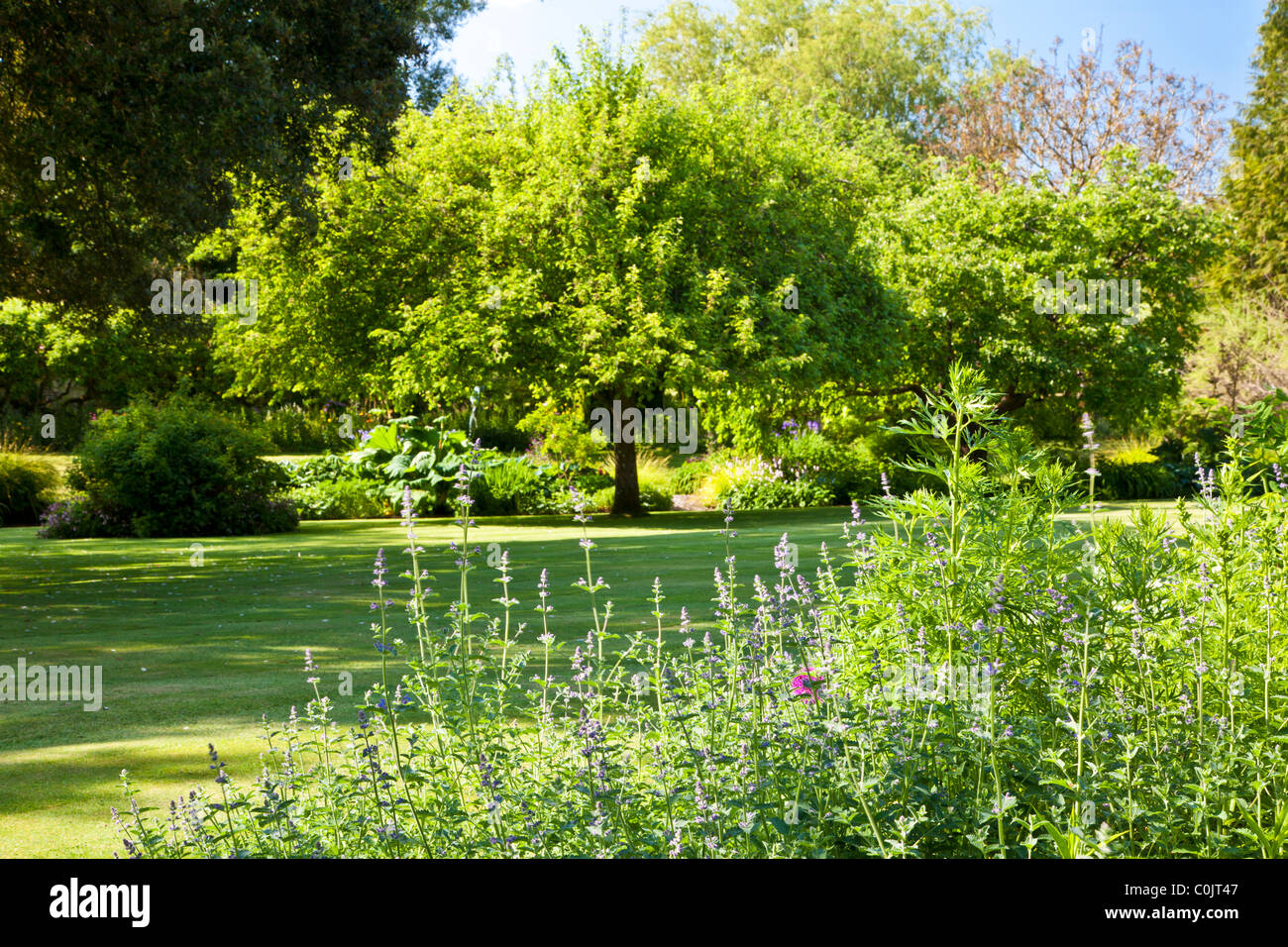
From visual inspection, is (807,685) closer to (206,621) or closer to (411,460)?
(206,621)

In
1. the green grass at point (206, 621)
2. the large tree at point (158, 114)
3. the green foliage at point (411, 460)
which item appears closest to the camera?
the green grass at point (206, 621)

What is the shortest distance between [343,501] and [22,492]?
5.55 meters

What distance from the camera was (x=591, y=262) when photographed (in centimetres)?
1750

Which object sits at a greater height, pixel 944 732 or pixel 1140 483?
pixel 1140 483

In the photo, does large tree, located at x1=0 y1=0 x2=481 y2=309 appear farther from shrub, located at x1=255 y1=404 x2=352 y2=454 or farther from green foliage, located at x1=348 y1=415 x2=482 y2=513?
shrub, located at x1=255 y1=404 x2=352 y2=454

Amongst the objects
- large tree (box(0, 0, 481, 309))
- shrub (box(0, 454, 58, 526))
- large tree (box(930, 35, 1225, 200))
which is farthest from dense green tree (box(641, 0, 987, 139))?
large tree (box(0, 0, 481, 309))

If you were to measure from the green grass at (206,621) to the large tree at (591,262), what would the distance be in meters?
2.68

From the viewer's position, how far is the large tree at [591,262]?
17.0 m

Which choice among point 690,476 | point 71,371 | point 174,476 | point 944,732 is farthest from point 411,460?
point 944,732

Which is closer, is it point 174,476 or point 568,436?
point 174,476

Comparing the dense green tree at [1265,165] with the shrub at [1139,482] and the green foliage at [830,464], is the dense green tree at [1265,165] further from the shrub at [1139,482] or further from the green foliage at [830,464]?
the green foliage at [830,464]

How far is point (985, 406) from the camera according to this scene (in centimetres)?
348

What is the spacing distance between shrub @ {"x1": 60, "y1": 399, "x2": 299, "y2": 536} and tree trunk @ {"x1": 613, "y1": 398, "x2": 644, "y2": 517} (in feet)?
18.7

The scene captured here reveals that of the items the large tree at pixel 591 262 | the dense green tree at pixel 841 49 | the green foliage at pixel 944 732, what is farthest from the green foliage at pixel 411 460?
the dense green tree at pixel 841 49
